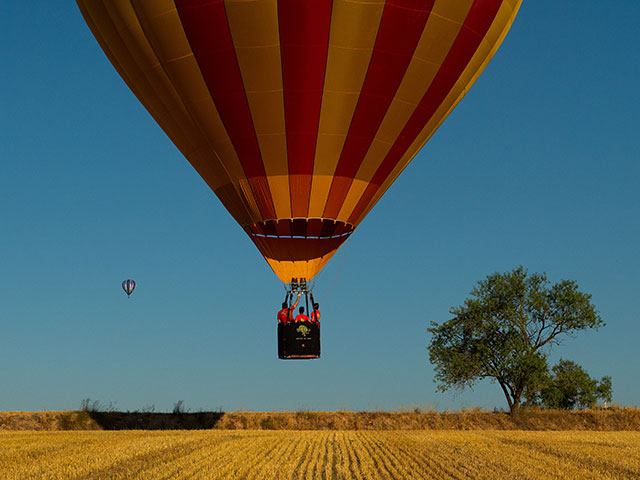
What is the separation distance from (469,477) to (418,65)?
954 cm

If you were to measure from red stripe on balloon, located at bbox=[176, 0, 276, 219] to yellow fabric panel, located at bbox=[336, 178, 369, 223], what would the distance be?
1877 millimetres

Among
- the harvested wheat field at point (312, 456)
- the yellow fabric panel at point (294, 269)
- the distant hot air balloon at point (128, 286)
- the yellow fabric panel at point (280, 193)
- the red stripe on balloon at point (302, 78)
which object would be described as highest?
the distant hot air balloon at point (128, 286)

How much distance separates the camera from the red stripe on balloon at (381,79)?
1630 cm

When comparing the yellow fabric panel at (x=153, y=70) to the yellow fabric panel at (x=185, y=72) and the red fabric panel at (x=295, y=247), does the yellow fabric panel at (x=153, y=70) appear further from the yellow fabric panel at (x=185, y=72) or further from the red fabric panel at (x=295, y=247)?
the red fabric panel at (x=295, y=247)

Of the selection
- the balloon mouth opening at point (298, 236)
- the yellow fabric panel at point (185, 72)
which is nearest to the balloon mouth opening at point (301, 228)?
the balloon mouth opening at point (298, 236)

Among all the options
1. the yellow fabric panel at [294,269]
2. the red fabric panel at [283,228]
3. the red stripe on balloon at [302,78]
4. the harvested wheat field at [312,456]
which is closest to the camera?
the harvested wheat field at [312,456]

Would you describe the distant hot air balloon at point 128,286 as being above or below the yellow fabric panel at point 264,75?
above

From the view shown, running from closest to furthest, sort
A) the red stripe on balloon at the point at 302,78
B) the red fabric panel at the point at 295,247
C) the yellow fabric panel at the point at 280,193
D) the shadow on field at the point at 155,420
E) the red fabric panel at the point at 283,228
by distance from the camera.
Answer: the red stripe on balloon at the point at 302,78, the yellow fabric panel at the point at 280,193, the red fabric panel at the point at 283,228, the red fabric panel at the point at 295,247, the shadow on field at the point at 155,420

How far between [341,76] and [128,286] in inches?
1024

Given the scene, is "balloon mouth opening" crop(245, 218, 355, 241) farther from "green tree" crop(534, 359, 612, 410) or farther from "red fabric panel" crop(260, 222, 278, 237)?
"green tree" crop(534, 359, 612, 410)

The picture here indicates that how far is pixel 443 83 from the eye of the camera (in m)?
Result: 18.2

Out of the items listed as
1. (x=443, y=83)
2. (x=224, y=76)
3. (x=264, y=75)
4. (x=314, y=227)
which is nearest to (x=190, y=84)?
(x=224, y=76)

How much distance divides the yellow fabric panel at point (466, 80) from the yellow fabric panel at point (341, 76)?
2150mm

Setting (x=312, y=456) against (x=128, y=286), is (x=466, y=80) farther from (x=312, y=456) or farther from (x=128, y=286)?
(x=128, y=286)
